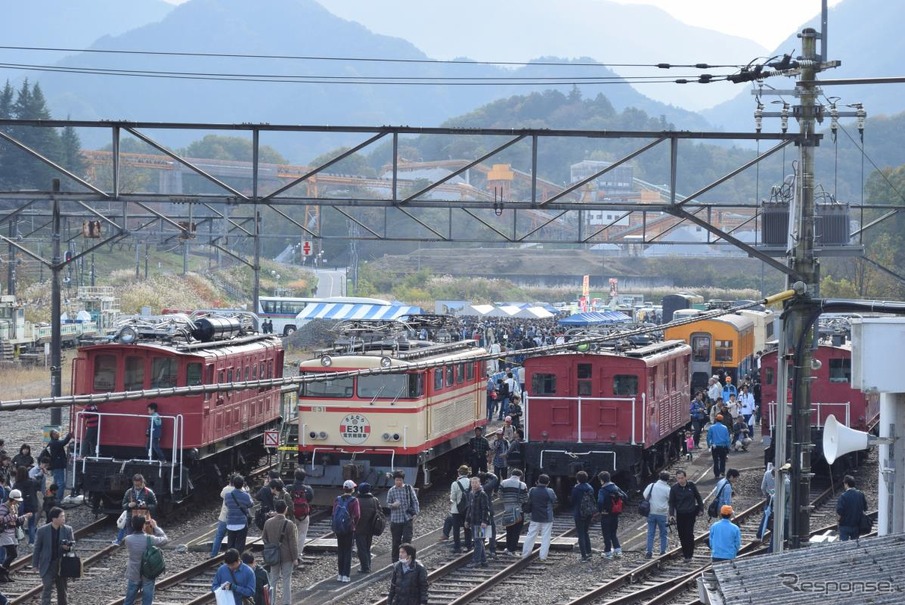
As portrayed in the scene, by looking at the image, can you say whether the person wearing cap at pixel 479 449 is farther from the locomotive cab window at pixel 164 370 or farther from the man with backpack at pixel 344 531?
the man with backpack at pixel 344 531

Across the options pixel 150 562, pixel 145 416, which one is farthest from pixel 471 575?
pixel 145 416

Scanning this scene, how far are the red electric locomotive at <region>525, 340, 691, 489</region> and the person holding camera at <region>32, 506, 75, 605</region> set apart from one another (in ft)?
31.5

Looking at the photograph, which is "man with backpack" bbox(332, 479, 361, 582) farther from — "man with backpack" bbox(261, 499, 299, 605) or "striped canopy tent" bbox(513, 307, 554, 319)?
"striped canopy tent" bbox(513, 307, 554, 319)

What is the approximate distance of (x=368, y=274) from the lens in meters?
107

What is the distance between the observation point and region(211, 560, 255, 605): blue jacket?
43.0 feet

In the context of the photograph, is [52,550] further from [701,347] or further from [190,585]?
[701,347]

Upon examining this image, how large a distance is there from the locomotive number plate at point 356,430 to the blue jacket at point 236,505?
14.3 ft

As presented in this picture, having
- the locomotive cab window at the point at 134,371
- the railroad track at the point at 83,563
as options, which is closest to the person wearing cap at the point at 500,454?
the locomotive cab window at the point at 134,371

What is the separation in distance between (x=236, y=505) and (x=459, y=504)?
3301mm

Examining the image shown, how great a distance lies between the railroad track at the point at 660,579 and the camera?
16203 mm

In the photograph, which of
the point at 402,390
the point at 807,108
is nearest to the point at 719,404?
the point at 402,390

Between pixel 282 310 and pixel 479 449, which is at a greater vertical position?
pixel 282 310

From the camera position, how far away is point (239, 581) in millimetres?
13133

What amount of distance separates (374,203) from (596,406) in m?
6.13
